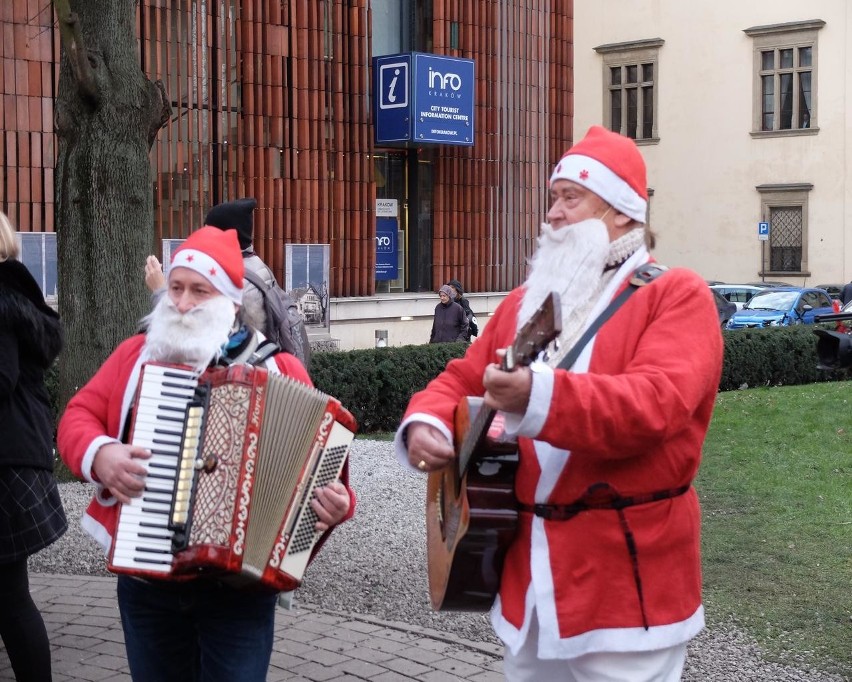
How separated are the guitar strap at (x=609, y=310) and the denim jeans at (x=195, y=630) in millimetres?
1112

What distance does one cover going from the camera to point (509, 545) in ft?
10.2

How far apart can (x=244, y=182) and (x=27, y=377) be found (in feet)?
51.3

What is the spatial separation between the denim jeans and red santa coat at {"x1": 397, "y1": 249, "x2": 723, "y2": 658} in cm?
81

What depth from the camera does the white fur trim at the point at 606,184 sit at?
315 centimetres

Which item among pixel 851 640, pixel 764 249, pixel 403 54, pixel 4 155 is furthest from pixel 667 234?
pixel 851 640


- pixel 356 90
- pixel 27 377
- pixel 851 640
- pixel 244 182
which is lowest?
pixel 851 640

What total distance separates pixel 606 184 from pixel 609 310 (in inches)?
13.5

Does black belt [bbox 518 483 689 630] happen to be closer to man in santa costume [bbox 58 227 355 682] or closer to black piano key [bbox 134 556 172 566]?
man in santa costume [bbox 58 227 355 682]

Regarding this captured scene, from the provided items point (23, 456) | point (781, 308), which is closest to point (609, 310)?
point (23, 456)

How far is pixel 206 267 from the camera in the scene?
3.48 meters

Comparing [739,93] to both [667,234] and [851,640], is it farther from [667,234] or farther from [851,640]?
[851,640]

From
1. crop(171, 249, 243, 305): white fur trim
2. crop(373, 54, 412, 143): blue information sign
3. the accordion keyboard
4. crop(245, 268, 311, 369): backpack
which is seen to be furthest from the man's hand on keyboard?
crop(373, 54, 412, 143): blue information sign

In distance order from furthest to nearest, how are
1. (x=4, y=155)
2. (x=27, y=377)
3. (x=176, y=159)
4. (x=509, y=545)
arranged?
(x=176, y=159) → (x=4, y=155) → (x=27, y=377) → (x=509, y=545)

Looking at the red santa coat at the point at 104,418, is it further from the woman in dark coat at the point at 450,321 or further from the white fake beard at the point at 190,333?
the woman in dark coat at the point at 450,321
